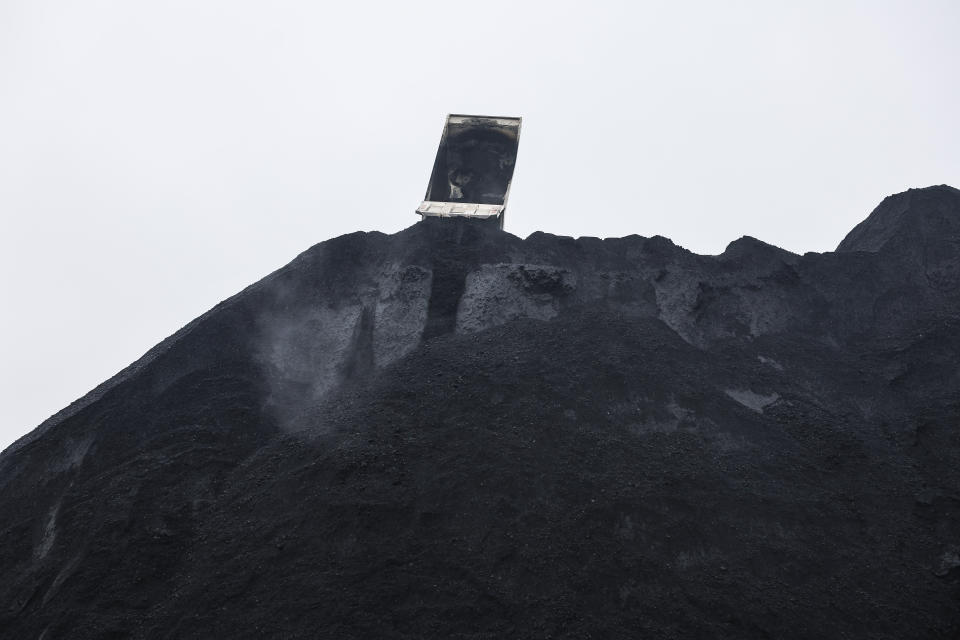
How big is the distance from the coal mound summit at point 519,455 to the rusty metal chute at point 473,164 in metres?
5.09

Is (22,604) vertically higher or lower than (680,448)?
lower

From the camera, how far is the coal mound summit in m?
9.28

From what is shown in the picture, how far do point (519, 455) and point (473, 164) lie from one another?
13.8m

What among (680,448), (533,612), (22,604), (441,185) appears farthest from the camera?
(441,185)

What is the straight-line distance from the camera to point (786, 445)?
40.1 feet

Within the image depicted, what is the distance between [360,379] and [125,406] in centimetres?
411

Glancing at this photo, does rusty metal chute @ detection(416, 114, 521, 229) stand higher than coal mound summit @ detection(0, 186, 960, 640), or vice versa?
rusty metal chute @ detection(416, 114, 521, 229)

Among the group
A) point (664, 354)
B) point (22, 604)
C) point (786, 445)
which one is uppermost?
point (664, 354)

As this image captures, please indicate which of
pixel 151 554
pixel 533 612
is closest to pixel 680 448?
pixel 533 612

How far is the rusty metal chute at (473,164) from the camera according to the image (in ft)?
72.8

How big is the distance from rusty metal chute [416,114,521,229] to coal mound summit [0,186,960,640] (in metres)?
5.09

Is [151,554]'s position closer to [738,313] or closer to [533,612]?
[533,612]

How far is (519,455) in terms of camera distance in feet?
37.1

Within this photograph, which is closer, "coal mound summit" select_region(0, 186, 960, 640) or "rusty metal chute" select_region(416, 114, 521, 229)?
"coal mound summit" select_region(0, 186, 960, 640)
